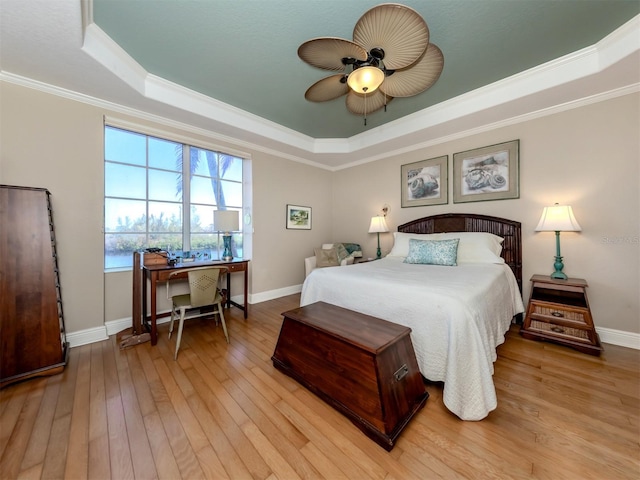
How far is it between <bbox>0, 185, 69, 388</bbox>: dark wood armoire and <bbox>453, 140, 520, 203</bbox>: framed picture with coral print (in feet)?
14.7

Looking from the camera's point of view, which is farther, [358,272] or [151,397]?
[358,272]

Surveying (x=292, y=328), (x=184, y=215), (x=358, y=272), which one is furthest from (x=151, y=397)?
(x=184, y=215)

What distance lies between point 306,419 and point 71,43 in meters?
3.11

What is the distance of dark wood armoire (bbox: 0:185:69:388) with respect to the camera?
5.73 ft

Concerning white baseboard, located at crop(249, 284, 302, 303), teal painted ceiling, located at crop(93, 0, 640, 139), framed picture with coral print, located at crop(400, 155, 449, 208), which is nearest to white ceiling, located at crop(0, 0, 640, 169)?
teal painted ceiling, located at crop(93, 0, 640, 139)

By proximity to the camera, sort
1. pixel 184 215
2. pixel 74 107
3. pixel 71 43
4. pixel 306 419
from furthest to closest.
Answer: pixel 184 215, pixel 74 107, pixel 71 43, pixel 306 419

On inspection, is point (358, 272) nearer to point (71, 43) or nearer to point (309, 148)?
point (309, 148)

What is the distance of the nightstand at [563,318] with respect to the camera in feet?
7.04

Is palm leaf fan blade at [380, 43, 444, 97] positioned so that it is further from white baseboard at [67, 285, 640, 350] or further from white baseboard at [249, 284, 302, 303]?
white baseboard at [249, 284, 302, 303]

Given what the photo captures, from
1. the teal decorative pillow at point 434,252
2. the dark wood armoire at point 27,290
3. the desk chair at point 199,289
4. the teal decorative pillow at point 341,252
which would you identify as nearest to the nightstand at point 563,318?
the teal decorative pillow at point 434,252

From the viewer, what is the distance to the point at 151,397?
1.61m

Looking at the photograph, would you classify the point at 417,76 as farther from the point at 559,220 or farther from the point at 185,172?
the point at 185,172

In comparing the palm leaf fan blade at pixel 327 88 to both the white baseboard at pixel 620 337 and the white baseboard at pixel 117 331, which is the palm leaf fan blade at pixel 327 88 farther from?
the white baseboard at pixel 620 337

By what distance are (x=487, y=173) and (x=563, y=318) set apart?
1.84 m
